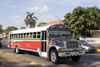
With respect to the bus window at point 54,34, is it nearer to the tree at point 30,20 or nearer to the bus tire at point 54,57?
the bus tire at point 54,57

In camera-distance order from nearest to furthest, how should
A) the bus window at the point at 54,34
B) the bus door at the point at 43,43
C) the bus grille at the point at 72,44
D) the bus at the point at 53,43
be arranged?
the bus at the point at 53,43 → the bus grille at the point at 72,44 → the bus window at the point at 54,34 → the bus door at the point at 43,43

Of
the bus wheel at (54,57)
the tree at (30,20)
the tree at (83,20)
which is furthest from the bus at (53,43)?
the tree at (30,20)

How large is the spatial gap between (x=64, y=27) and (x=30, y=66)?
4.38 m

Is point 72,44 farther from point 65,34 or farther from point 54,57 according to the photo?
point 65,34

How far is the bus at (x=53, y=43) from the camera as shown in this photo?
905 centimetres

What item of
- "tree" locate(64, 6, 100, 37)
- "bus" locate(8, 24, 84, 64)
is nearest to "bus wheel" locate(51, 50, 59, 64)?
"bus" locate(8, 24, 84, 64)

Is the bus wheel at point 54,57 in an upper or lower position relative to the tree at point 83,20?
lower

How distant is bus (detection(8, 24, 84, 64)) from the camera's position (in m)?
9.05

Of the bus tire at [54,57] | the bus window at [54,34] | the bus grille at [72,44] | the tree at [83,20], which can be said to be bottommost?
the bus tire at [54,57]

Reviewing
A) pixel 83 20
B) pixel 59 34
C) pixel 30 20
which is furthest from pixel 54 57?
pixel 30 20

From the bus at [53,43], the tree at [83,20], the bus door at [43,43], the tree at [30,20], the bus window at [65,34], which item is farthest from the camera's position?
the tree at [30,20]

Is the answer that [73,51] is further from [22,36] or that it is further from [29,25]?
[29,25]

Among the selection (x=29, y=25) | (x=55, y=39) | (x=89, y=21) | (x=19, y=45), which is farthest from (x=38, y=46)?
(x=29, y=25)

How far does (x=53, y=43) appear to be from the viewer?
384 inches
